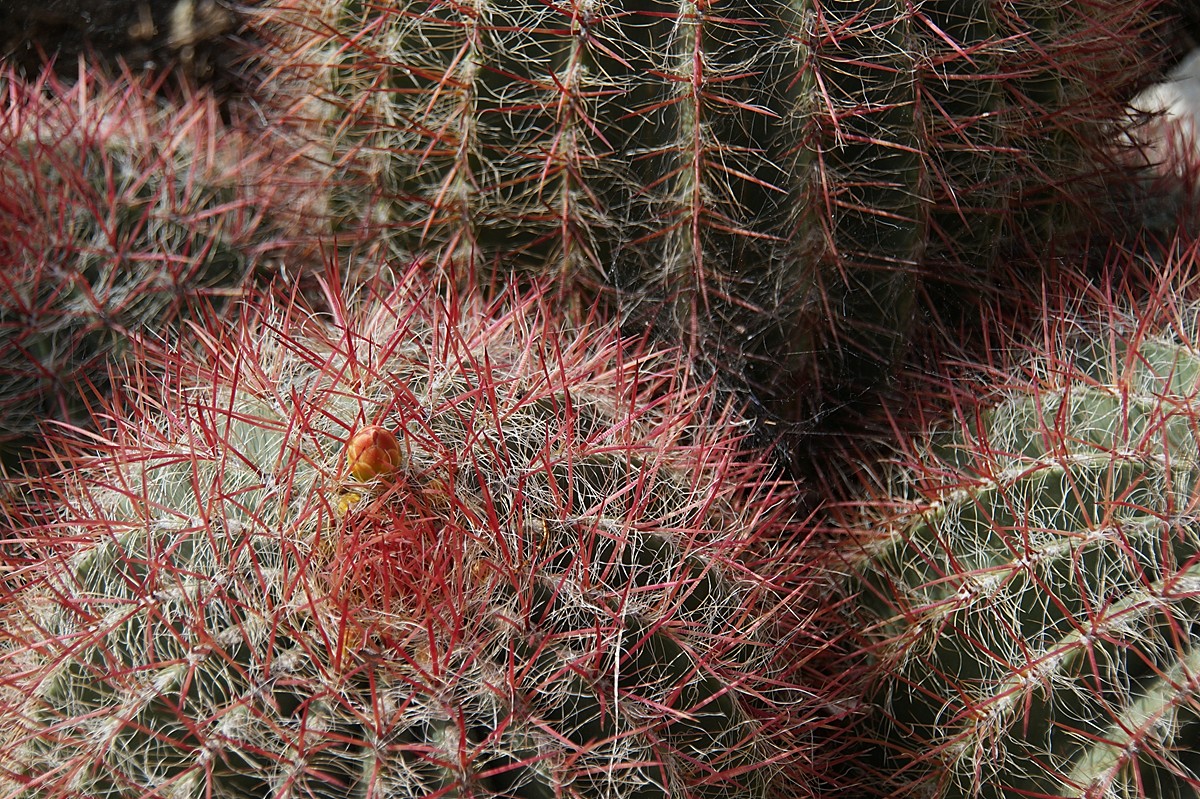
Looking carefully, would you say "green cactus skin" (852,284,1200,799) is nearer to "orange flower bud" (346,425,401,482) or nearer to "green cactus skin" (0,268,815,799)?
"green cactus skin" (0,268,815,799)

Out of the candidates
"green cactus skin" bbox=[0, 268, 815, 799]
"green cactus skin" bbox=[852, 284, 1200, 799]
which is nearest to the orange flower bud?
"green cactus skin" bbox=[0, 268, 815, 799]

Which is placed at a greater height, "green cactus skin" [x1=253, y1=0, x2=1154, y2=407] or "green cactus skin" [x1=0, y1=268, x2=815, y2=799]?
"green cactus skin" [x1=253, y1=0, x2=1154, y2=407]

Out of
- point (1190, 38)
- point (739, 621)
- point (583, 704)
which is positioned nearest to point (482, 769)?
point (583, 704)

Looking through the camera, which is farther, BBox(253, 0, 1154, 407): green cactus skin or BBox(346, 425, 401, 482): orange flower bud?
BBox(253, 0, 1154, 407): green cactus skin

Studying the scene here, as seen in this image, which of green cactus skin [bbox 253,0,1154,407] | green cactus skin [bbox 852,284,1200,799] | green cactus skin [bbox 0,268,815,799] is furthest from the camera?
green cactus skin [bbox 253,0,1154,407]

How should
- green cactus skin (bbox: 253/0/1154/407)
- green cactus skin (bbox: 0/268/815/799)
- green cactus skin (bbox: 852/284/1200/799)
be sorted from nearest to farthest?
green cactus skin (bbox: 0/268/815/799) → green cactus skin (bbox: 852/284/1200/799) → green cactus skin (bbox: 253/0/1154/407)

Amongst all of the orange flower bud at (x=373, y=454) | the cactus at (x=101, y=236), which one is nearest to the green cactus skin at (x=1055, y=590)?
the orange flower bud at (x=373, y=454)
